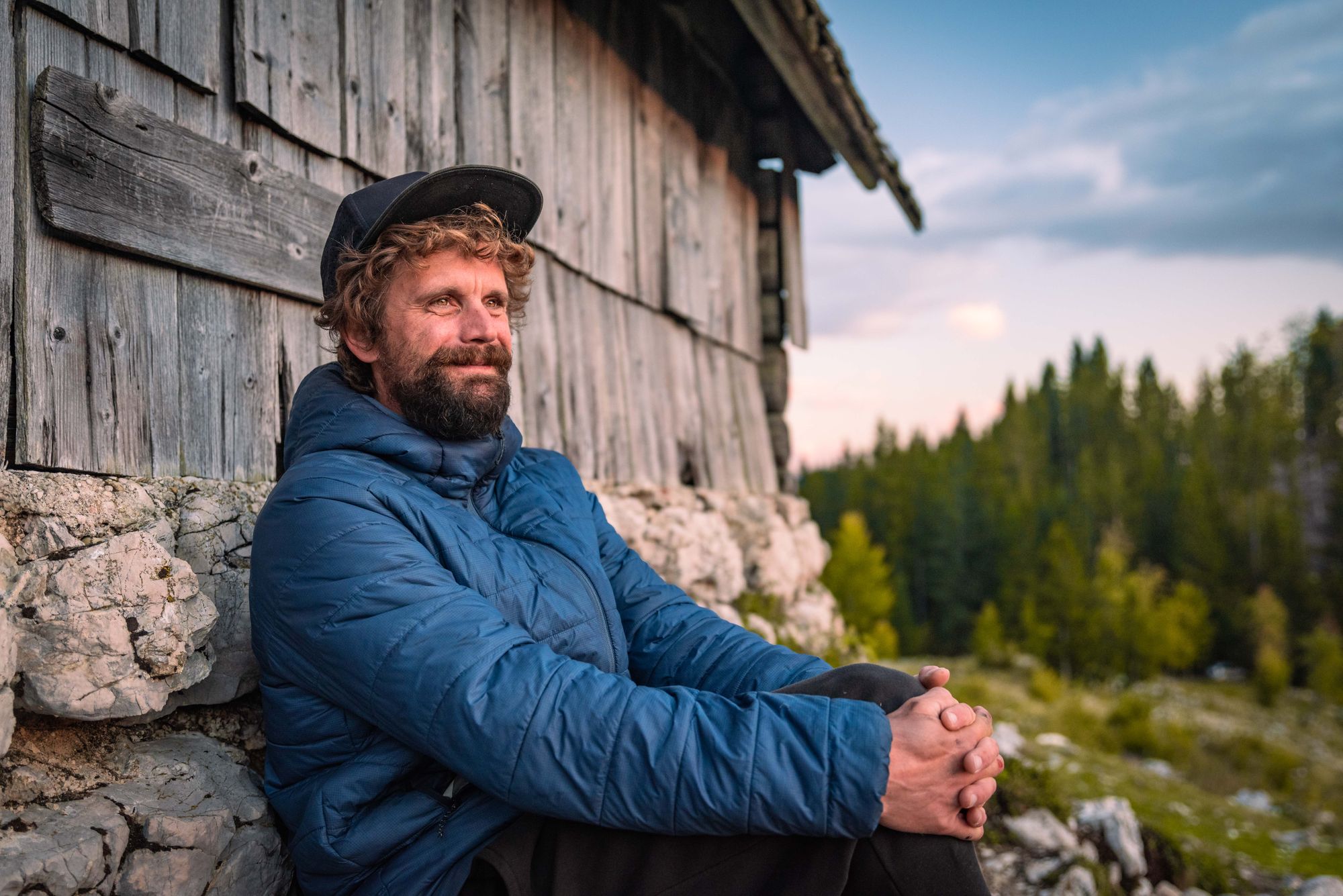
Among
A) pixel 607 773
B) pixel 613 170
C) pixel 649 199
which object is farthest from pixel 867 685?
pixel 649 199

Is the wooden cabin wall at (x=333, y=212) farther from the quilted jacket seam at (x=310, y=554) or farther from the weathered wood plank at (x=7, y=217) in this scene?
the quilted jacket seam at (x=310, y=554)

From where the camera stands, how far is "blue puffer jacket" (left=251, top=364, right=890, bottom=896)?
1586 millimetres

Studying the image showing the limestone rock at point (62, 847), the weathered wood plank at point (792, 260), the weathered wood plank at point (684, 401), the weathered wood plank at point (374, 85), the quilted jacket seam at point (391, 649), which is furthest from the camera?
the weathered wood plank at point (792, 260)

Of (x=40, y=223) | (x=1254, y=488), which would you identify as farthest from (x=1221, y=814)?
(x=1254, y=488)

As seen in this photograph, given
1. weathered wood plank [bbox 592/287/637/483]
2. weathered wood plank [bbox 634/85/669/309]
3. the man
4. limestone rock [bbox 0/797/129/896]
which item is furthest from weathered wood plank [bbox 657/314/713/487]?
limestone rock [bbox 0/797/129/896]

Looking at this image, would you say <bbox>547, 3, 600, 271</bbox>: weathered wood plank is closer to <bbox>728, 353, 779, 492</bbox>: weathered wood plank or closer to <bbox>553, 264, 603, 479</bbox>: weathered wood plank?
<bbox>553, 264, 603, 479</bbox>: weathered wood plank

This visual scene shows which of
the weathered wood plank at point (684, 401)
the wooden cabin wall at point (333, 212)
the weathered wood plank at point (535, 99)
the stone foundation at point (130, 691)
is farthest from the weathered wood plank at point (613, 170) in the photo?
the stone foundation at point (130, 691)

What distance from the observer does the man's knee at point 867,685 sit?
1.80 m

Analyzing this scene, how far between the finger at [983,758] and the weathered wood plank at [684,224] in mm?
3669

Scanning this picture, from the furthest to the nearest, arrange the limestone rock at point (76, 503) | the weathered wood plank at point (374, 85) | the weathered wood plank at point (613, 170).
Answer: the weathered wood plank at point (613, 170), the weathered wood plank at point (374, 85), the limestone rock at point (76, 503)

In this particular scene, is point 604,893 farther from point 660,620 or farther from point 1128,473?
point 1128,473

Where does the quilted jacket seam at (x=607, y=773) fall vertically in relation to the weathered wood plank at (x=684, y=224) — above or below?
below

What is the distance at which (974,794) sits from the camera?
5.43 ft

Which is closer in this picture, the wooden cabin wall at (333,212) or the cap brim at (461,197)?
the wooden cabin wall at (333,212)
